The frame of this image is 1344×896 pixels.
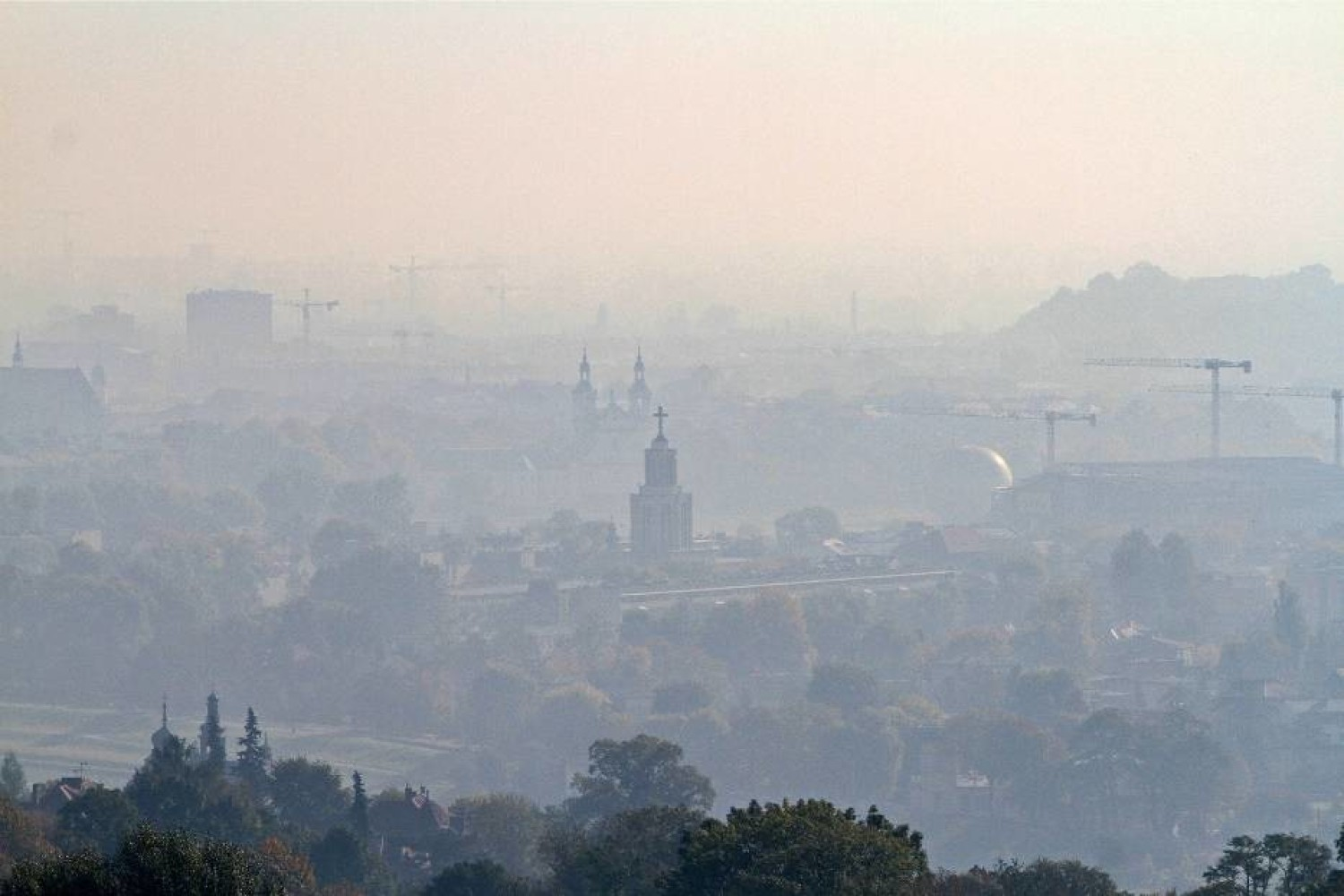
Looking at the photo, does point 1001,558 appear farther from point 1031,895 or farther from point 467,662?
point 1031,895

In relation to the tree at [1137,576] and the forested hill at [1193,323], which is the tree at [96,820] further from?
the forested hill at [1193,323]

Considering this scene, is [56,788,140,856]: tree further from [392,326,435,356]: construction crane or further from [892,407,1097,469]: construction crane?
[392,326,435,356]: construction crane

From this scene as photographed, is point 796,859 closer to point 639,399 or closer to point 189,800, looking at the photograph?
point 189,800

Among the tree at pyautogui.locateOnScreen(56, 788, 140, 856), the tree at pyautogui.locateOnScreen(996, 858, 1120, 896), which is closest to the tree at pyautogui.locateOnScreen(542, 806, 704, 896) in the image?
the tree at pyautogui.locateOnScreen(996, 858, 1120, 896)

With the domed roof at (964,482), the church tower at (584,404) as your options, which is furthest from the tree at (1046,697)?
the church tower at (584,404)

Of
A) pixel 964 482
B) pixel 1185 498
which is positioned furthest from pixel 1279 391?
pixel 1185 498
